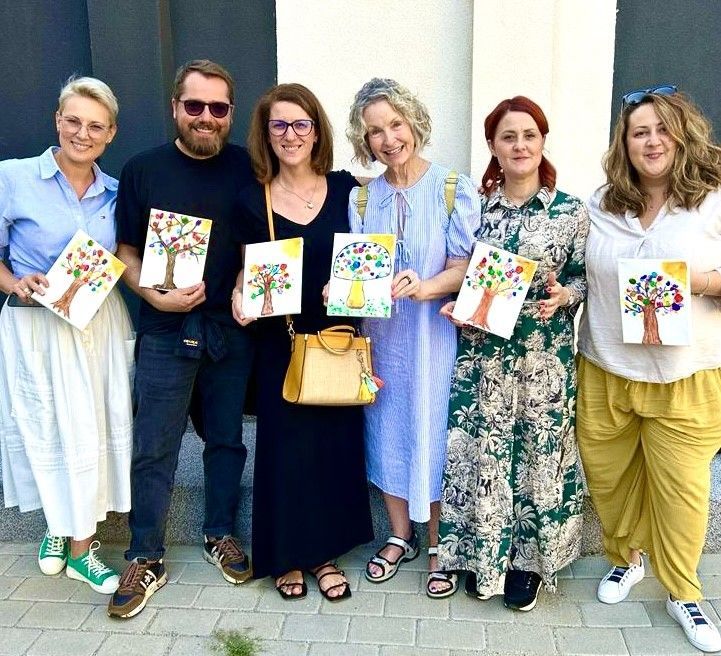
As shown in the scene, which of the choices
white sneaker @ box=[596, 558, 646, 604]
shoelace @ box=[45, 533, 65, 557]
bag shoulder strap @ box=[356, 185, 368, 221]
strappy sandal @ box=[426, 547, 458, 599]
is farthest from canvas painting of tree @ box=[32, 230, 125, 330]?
white sneaker @ box=[596, 558, 646, 604]

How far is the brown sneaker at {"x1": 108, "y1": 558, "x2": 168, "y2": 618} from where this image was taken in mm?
2861

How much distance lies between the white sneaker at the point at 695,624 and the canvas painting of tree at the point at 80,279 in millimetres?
2605

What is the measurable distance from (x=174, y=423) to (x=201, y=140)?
47.3 inches

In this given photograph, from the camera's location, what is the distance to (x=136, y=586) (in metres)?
2.93

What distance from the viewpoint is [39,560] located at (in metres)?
3.25

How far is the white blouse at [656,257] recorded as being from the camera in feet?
8.14

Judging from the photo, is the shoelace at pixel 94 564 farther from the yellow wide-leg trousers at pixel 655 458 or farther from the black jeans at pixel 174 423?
the yellow wide-leg trousers at pixel 655 458

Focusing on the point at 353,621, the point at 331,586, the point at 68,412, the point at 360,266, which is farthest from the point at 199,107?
the point at 353,621

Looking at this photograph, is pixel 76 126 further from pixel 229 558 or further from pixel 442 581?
pixel 442 581

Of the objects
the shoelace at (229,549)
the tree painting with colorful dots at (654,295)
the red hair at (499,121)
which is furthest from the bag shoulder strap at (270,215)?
the shoelace at (229,549)

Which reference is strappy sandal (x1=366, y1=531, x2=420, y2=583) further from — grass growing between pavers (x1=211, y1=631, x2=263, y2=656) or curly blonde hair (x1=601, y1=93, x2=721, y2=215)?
curly blonde hair (x1=601, y1=93, x2=721, y2=215)

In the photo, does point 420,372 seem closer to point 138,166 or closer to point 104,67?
point 138,166

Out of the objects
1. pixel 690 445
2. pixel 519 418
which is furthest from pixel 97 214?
pixel 690 445

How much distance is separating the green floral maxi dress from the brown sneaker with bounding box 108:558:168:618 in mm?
1287
